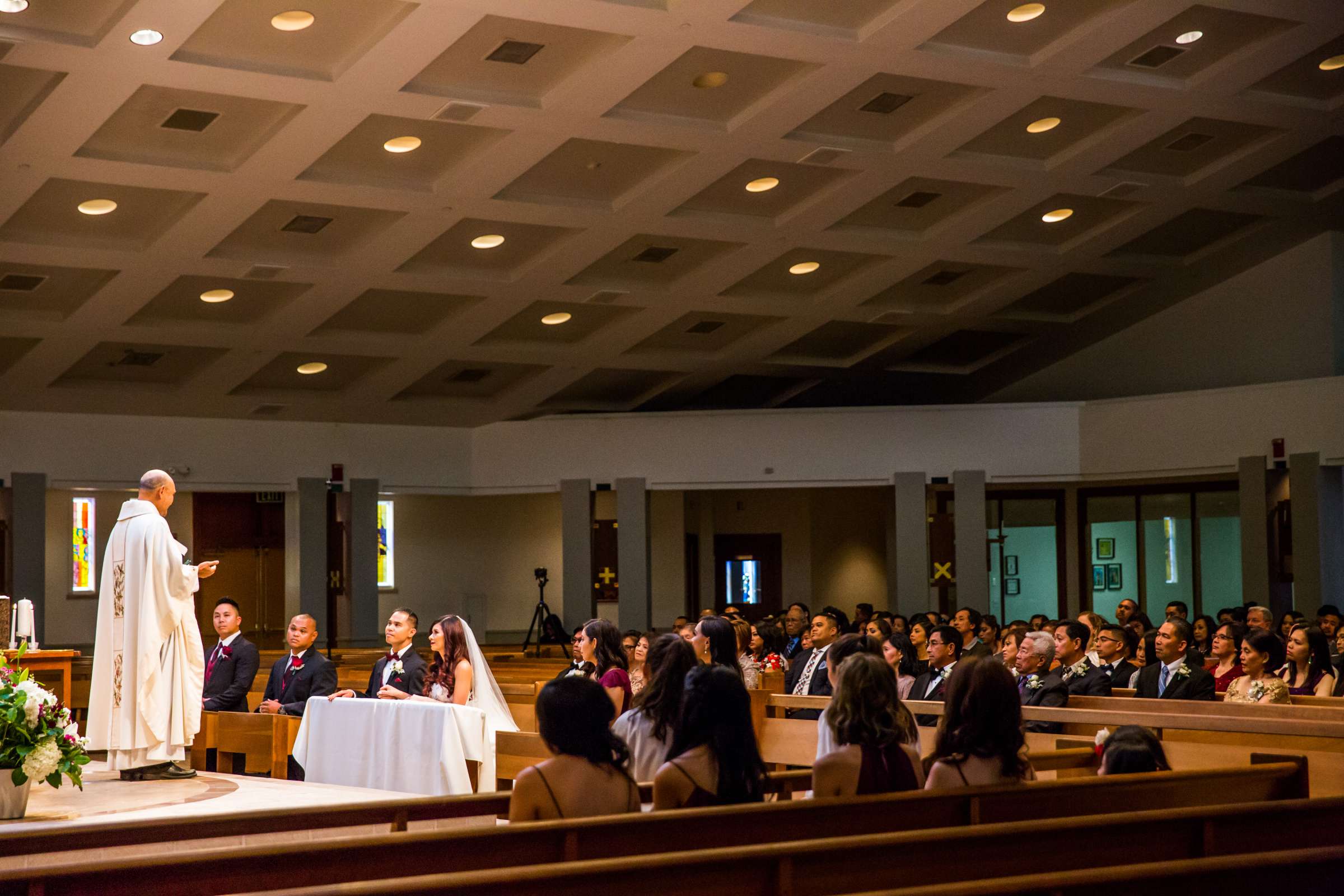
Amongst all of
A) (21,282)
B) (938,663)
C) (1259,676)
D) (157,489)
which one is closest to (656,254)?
(21,282)

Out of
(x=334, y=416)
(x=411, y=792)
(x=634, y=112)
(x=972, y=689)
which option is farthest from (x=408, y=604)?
(x=972, y=689)

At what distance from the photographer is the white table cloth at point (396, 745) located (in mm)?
5953

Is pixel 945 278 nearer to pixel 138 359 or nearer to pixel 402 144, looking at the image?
pixel 402 144

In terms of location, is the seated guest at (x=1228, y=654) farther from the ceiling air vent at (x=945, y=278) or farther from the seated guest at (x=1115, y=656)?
the ceiling air vent at (x=945, y=278)

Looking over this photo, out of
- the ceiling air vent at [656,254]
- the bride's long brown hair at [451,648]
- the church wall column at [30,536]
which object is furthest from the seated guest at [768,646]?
the church wall column at [30,536]

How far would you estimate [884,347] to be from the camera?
50.5 feet

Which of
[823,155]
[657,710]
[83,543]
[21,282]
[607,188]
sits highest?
[823,155]

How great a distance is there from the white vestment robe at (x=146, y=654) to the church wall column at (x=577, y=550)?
8968 mm

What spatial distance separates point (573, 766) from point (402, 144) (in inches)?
307

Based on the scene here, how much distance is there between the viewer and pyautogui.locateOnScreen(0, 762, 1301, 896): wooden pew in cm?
276

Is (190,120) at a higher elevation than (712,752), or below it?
higher

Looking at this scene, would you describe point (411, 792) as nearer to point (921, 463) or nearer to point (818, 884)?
point (818, 884)

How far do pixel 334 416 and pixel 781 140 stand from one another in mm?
6289

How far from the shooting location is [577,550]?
15.1m
